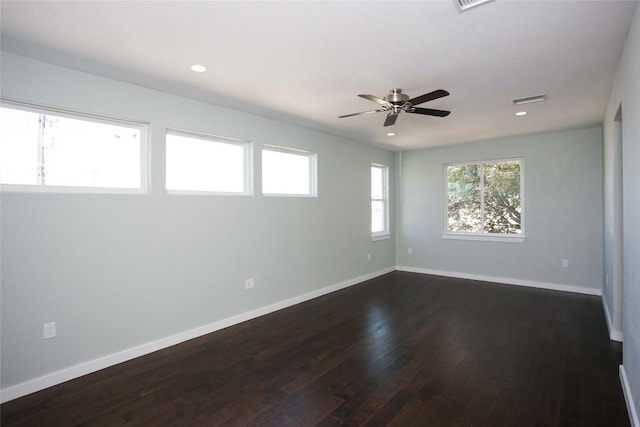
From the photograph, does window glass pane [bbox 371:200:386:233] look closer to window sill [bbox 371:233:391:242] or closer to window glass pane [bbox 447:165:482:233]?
window sill [bbox 371:233:391:242]

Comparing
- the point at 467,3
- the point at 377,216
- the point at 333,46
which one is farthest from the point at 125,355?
the point at 377,216

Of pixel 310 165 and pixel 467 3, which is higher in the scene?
pixel 467 3

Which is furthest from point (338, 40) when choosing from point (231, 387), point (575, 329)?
point (575, 329)

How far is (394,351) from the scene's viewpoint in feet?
9.91

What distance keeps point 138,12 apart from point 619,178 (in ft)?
13.8

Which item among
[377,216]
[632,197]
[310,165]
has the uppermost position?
[310,165]

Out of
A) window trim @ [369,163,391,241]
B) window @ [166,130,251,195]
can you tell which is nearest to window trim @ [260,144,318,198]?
window @ [166,130,251,195]

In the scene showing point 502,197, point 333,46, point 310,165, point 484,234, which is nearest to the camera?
point 333,46

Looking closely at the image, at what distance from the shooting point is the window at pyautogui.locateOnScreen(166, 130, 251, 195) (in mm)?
3385

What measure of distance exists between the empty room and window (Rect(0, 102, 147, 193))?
0.01 meters

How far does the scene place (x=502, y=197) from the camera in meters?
5.66

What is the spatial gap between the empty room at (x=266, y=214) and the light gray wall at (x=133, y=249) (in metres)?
0.02

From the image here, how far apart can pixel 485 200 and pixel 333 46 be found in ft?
15.2

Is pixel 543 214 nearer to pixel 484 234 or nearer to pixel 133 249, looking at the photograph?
pixel 484 234
